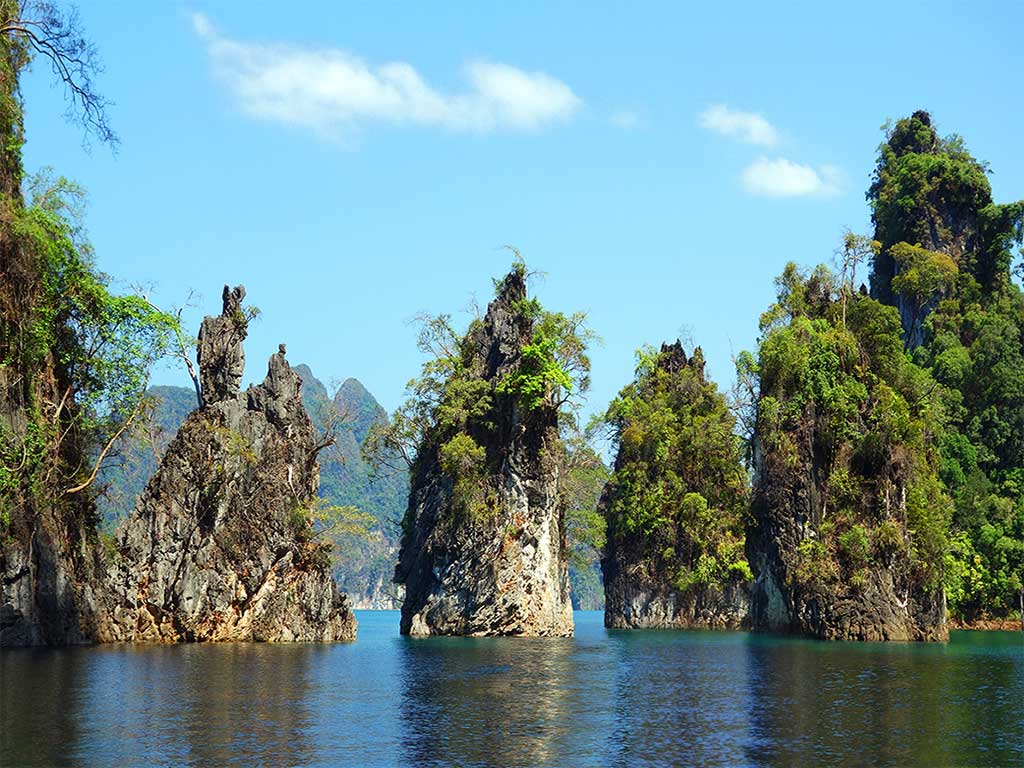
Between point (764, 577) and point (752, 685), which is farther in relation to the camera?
point (764, 577)

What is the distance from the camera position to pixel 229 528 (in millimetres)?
59875

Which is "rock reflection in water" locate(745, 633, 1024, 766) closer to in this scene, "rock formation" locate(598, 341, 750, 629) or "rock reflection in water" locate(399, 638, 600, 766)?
"rock reflection in water" locate(399, 638, 600, 766)

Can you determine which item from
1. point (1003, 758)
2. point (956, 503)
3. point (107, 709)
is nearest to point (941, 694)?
point (1003, 758)

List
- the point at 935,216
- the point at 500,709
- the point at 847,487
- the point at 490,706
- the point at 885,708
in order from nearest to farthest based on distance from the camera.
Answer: the point at 885,708 < the point at 500,709 < the point at 490,706 < the point at 847,487 < the point at 935,216

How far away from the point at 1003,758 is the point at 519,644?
4240 centimetres

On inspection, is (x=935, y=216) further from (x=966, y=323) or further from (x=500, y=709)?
(x=500, y=709)

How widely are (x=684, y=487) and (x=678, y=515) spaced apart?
2614 mm

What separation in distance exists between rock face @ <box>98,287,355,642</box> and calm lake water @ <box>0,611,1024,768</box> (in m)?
4.77

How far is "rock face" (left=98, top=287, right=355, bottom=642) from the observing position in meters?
58.3

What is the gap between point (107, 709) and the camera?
3061 centimetres

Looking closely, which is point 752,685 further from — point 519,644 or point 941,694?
point 519,644

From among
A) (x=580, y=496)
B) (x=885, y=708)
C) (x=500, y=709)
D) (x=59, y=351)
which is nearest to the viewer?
(x=885, y=708)

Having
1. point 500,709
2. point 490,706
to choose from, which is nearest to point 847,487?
point 490,706

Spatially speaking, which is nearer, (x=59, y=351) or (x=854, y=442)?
(x=59, y=351)
